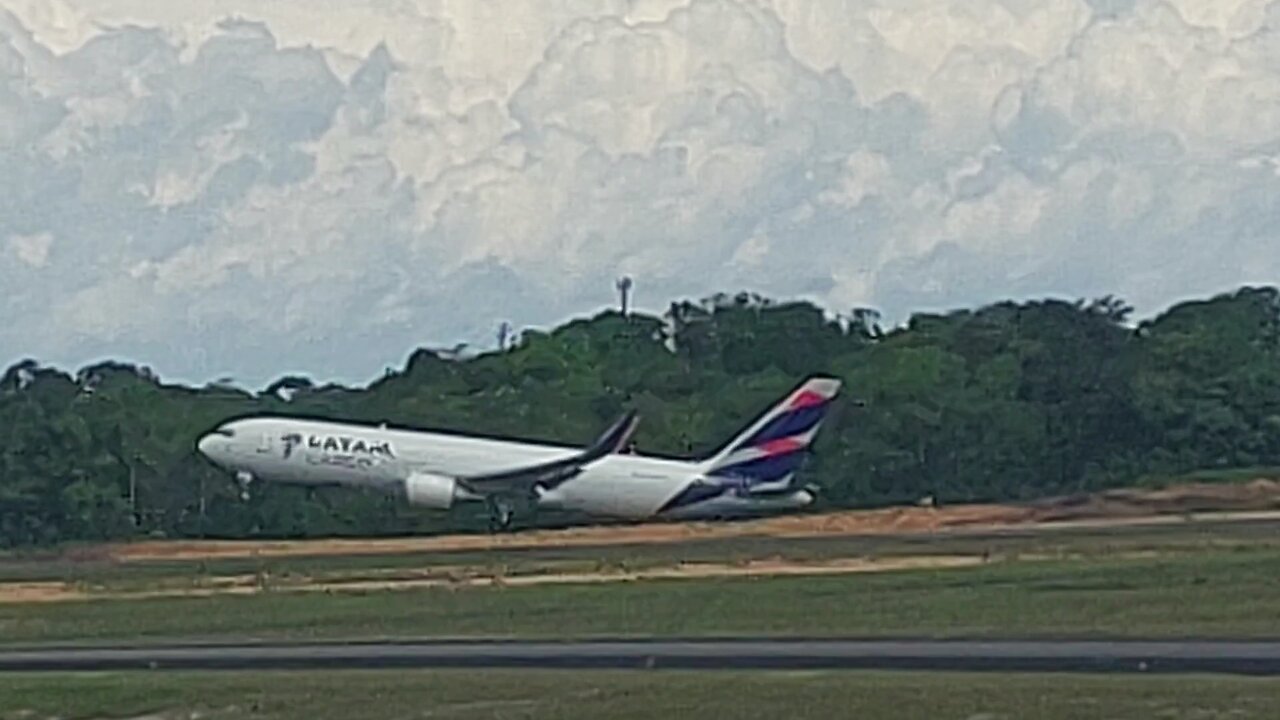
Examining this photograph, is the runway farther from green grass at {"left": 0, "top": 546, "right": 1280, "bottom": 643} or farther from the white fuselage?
the white fuselage

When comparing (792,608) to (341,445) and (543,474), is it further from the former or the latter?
(341,445)

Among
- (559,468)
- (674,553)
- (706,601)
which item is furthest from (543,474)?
(706,601)

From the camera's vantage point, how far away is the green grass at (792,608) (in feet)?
157

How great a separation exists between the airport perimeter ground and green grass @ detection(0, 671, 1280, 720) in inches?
2.7

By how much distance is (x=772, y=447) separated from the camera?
328ft

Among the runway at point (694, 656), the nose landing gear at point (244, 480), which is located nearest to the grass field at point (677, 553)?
the nose landing gear at point (244, 480)

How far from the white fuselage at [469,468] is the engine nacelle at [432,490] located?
326mm

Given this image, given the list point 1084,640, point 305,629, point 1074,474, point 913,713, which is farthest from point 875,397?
point 913,713

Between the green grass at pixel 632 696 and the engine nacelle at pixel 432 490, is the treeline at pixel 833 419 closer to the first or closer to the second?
the engine nacelle at pixel 432 490

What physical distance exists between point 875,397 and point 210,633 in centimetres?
6701

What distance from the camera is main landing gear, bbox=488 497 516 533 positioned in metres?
102

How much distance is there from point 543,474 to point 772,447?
8625mm

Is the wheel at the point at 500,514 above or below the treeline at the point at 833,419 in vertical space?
below

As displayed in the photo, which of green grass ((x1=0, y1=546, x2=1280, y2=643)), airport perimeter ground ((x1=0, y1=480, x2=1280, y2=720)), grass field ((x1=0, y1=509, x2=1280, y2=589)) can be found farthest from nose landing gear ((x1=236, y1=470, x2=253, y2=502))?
green grass ((x1=0, y1=546, x2=1280, y2=643))
